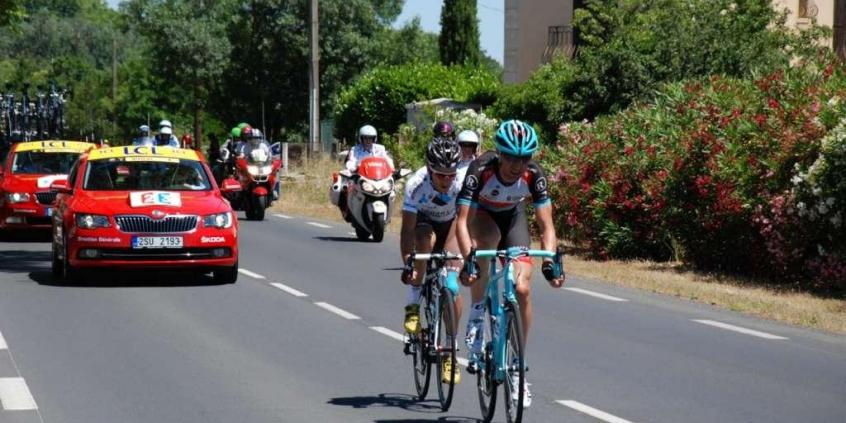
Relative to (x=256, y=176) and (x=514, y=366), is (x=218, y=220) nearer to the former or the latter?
(x=514, y=366)

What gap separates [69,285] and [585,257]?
7109 millimetres

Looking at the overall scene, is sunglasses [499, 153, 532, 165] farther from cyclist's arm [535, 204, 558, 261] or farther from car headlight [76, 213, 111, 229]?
car headlight [76, 213, 111, 229]

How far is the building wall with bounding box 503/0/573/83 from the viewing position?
46.6m

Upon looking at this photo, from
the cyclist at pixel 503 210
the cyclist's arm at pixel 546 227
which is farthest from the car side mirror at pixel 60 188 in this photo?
the cyclist's arm at pixel 546 227

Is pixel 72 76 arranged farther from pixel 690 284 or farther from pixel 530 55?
pixel 690 284

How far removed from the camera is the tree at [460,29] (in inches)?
2776

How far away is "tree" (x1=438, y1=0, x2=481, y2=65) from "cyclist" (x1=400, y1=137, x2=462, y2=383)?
6011 cm

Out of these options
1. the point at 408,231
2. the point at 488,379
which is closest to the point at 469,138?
the point at 408,231

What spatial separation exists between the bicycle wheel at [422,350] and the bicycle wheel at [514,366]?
126 cm

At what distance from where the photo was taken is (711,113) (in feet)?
63.6

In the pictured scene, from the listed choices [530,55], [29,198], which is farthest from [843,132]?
[530,55]

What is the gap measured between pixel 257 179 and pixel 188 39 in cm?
4834

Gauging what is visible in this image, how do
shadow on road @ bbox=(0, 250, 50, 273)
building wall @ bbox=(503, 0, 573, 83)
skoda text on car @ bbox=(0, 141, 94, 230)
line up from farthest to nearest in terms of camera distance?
building wall @ bbox=(503, 0, 573, 83)
skoda text on car @ bbox=(0, 141, 94, 230)
shadow on road @ bbox=(0, 250, 50, 273)

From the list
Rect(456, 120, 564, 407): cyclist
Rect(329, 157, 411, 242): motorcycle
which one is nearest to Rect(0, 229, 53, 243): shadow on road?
Rect(329, 157, 411, 242): motorcycle
